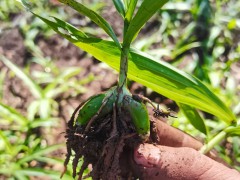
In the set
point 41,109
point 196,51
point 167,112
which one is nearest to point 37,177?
point 41,109

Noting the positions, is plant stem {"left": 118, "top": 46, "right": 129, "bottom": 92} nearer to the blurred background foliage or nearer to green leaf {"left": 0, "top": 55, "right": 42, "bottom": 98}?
the blurred background foliage

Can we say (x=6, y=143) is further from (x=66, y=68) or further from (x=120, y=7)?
(x=120, y=7)

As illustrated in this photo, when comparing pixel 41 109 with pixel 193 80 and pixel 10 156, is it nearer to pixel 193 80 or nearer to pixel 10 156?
pixel 10 156

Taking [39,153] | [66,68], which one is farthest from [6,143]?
[66,68]

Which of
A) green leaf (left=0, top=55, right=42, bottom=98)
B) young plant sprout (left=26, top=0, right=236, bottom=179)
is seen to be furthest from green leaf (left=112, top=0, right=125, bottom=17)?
green leaf (left=0, top=55, right=42, bottom=98)

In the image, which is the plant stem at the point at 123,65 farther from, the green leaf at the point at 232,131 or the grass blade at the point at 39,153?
the grass blade at the point at 39,153

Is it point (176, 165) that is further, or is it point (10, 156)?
point (10, 156)

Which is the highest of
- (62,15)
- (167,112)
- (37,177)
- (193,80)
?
(62,15)

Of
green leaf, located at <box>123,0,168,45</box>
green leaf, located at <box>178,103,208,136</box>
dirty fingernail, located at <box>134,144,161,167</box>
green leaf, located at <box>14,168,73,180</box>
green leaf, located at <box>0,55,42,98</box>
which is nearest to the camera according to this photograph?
green leaf, located at <box>123,0,168,45</box>
